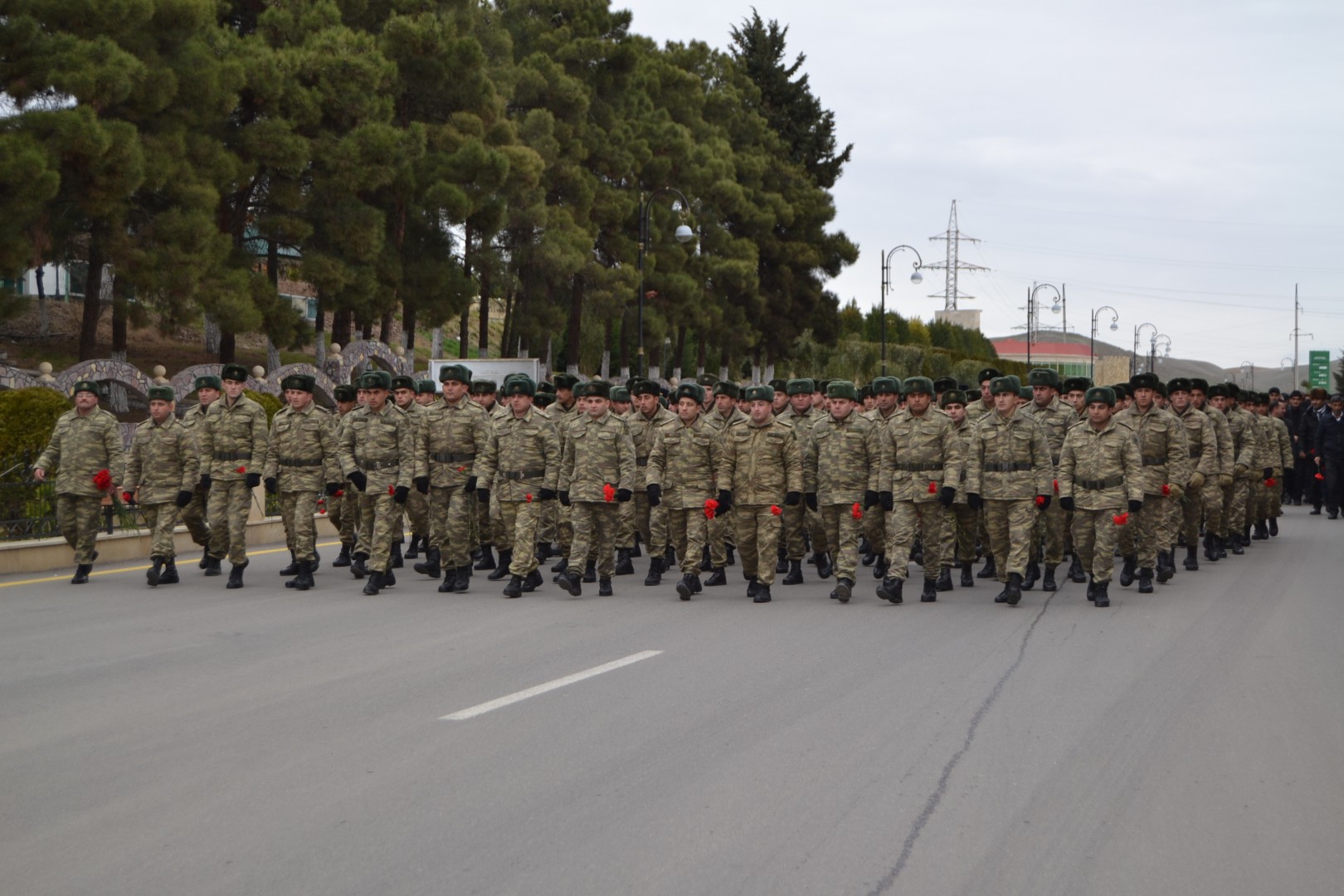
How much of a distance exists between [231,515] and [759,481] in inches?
210

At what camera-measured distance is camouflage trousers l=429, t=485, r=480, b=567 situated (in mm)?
13266

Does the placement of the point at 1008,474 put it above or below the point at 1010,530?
above

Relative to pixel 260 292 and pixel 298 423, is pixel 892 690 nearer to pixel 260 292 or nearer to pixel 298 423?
pixel 298 423

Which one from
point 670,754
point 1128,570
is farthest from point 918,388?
point 670,754

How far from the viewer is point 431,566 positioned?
47.5ft

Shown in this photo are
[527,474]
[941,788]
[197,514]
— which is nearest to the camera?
[941,788]

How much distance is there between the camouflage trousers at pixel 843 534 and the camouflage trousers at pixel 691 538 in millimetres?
1269

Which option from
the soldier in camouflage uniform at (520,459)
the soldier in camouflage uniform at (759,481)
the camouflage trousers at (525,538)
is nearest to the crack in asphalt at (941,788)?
the soldier in camouflage uniform at (759,481)

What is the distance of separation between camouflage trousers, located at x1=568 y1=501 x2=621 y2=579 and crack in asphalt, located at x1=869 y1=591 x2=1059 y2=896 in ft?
14.5

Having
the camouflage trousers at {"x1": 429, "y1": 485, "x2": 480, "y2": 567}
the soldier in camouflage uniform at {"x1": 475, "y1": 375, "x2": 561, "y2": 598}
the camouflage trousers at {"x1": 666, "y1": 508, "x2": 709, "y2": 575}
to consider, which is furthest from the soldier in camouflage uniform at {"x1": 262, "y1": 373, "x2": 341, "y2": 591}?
the camouflage trousers at {"x1": 666, "y1": 508, "x2": 709, "y2": 575}

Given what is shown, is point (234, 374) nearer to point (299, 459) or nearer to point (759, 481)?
point (299, 459)

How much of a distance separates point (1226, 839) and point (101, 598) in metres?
10.4

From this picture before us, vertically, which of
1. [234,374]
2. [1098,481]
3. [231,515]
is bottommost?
[231,515]

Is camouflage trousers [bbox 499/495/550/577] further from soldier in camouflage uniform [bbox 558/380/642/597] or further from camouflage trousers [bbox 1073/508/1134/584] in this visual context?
camouflage trousers [bbox 1073/508/1134/584]
